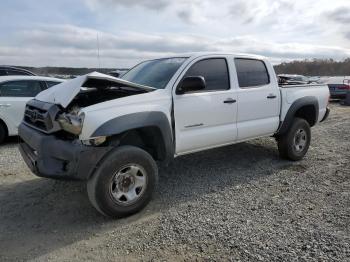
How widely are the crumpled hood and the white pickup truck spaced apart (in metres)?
0.01

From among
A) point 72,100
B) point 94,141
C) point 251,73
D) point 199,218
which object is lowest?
point 199,218

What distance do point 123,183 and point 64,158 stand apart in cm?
75

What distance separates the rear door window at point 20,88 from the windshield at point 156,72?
3.68m

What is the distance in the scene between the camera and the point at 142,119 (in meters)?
4.27

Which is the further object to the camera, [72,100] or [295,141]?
[295,141]

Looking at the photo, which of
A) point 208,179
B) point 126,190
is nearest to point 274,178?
point 208,179

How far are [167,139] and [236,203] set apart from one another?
1222 mm

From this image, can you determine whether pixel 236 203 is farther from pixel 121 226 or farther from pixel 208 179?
pixel 121 226

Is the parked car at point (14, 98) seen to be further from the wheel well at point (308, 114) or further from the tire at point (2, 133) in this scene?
the wheel well at point (308, 114)

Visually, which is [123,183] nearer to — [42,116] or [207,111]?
[42,116]

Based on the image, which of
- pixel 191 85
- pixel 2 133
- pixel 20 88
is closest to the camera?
pixel 191 85

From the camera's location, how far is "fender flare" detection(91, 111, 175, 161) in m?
3.97

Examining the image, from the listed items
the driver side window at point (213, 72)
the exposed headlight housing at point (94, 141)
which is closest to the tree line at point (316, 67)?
the driver side window at point (213, 72)

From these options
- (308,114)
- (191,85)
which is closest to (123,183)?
(191,85)
